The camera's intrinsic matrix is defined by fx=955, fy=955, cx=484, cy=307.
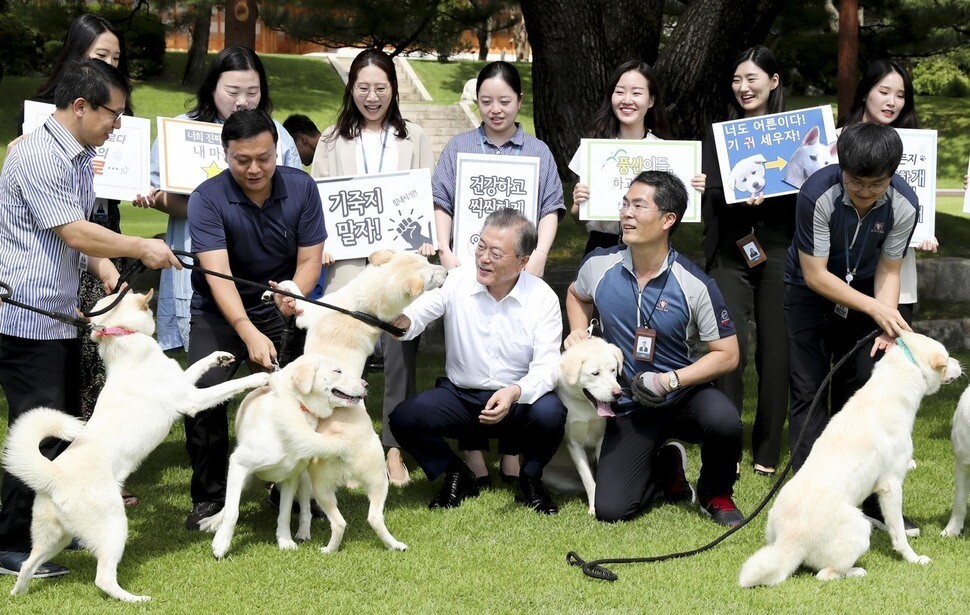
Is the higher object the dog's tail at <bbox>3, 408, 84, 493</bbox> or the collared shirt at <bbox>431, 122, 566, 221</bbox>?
the collared shirt at <bbox>431, 122, 566, 221</bbox>

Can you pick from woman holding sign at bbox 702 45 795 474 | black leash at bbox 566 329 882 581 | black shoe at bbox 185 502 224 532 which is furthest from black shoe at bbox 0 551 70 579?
woman holding sign at bbox 702 45 795 474

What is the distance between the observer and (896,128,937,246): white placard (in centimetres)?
561

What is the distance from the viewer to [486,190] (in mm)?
5770

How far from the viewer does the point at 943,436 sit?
6.48 metres

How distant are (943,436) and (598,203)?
2.92 m

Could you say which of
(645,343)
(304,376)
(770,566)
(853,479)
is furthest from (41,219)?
(853,479)

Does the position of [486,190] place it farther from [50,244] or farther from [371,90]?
[50,244]

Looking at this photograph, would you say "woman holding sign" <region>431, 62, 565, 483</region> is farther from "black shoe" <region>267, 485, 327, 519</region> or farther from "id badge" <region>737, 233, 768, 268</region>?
"black shoe" <region>267, 485, 327, 519</region>

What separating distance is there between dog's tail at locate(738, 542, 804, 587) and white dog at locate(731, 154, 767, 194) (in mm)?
2421

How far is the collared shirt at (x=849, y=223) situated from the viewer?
460cm

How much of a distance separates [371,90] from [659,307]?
2187 millimetres

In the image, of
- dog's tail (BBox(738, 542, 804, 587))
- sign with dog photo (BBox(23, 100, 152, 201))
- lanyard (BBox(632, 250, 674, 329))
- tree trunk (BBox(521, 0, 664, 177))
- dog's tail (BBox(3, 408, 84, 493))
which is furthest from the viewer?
tree trunk (BBox(521, 0, 664, 177))

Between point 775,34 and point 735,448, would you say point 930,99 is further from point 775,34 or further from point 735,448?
point 735,448

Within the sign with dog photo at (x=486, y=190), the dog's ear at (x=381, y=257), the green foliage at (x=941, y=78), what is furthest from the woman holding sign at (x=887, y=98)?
the green foliage at (x=941, y=78)
